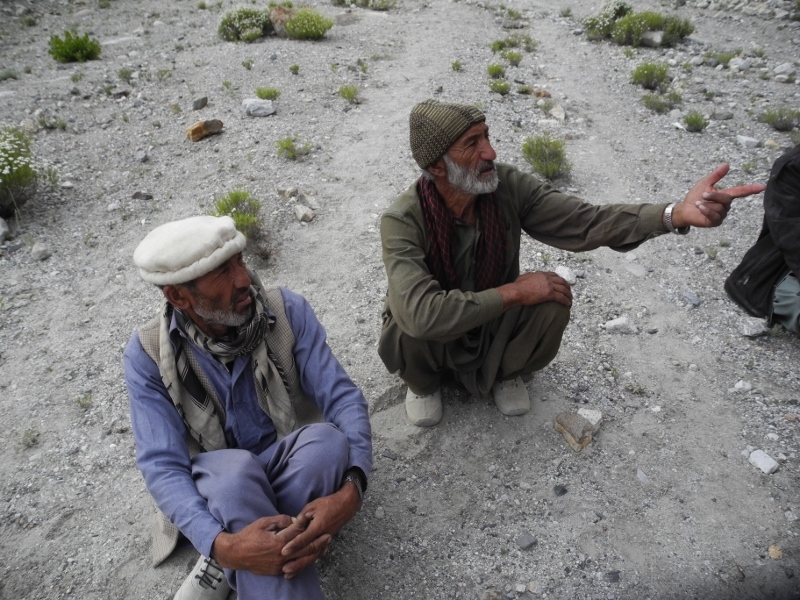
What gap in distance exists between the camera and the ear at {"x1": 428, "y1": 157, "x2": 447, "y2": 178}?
2.66 meters

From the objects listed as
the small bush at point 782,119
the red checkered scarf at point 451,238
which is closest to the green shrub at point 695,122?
the small bush at point 782,119

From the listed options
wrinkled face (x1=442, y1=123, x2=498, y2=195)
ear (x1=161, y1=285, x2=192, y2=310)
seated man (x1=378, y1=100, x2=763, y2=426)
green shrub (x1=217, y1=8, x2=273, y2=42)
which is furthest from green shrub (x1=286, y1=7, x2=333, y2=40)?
ear (x1=161, y1=285, x2=192, y2=310)

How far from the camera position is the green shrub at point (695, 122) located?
601cm

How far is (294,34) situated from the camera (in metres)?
9.10

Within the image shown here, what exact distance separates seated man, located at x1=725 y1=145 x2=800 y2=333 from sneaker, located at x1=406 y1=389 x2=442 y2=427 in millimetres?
2090

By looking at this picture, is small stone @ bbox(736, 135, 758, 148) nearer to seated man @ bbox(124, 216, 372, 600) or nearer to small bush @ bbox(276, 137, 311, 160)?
small bush @ bbox(276, 137, 311, 160)

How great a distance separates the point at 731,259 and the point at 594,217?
2235 mm

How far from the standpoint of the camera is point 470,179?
2613 mm

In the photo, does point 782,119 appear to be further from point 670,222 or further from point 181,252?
point 181,252

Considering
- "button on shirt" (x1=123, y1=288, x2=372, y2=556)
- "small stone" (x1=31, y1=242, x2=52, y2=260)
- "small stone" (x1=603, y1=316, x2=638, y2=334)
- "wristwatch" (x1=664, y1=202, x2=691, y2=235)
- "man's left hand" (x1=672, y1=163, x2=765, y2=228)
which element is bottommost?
"small stone" (x1=31, y1=242, x2=52, y2=260)

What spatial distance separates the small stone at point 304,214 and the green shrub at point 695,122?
407 centimetres

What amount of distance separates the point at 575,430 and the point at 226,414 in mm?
1724

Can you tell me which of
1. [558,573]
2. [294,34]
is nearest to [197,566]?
[558,573]

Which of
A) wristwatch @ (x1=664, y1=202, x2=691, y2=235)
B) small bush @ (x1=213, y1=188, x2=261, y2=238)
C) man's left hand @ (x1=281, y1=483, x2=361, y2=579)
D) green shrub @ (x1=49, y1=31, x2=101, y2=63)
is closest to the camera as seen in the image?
man's left hand @ (x1=281, y1=483, x2=361, y2=579)
